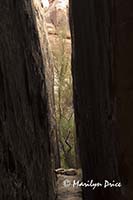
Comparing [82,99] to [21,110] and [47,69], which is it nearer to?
[21,110]

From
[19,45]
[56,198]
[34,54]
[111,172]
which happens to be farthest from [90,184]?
[19,45]

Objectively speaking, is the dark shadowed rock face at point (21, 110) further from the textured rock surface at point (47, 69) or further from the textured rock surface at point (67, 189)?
the textured rock surface at point (47, 69)

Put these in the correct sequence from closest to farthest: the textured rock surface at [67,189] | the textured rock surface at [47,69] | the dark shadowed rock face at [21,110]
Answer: the dark shadowed rock face at [21,110]
the textured rock surface at [67,189]
the textured rock surface at [47,69]

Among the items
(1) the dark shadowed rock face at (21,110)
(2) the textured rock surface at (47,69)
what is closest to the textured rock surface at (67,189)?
(2) the textured rock surface at (47,69)

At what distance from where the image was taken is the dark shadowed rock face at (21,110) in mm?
1651

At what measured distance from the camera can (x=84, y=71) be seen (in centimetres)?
226

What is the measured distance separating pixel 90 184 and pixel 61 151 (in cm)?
138

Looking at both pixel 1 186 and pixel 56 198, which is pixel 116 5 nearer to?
pixel 1 186

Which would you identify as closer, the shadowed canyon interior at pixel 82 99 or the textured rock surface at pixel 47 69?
the shadowed canyon interior at pixel 82 99

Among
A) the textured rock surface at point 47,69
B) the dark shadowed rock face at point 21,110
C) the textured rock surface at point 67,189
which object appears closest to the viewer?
the dark shadowed rock face at point 21,110

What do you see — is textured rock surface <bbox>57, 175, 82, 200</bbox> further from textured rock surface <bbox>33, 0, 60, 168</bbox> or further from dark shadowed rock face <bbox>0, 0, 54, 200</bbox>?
dark shadowed rock face <bbox>0, 0, 54, 200</bbox>

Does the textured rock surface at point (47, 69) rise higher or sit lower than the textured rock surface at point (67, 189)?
higher

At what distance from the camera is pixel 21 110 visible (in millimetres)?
1821

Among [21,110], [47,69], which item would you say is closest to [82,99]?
[21,110]
